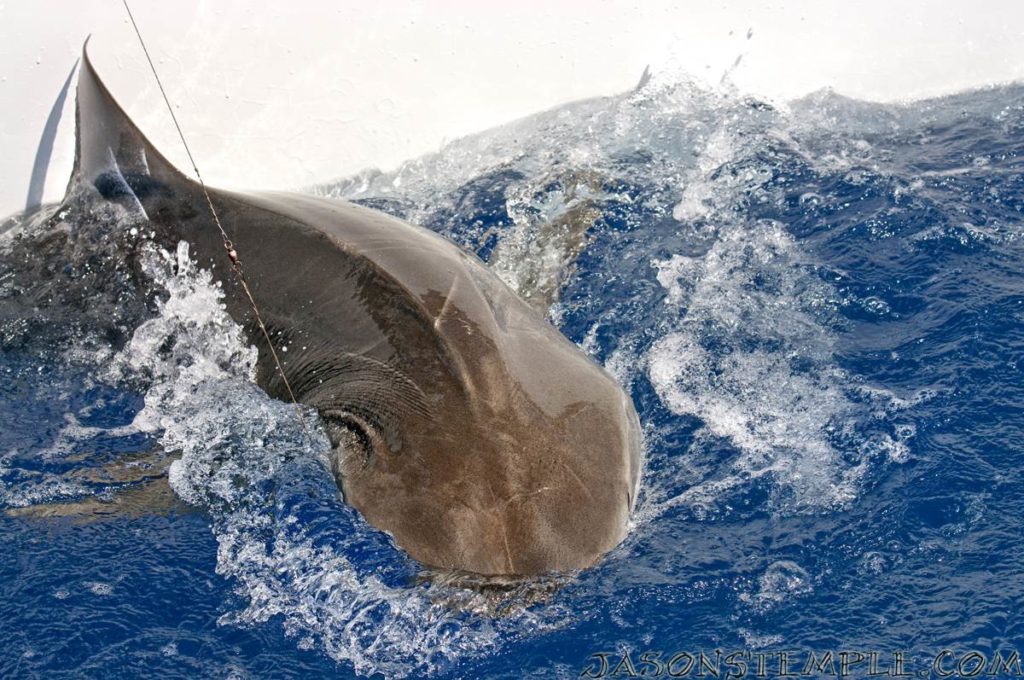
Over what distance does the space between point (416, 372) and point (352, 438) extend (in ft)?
1.63

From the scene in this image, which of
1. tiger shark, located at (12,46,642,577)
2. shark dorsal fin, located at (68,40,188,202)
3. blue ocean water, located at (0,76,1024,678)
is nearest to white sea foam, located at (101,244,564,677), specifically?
blue ocean water, located at (0,76,1024,678)

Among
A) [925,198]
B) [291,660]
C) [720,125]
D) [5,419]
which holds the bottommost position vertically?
[291,660]

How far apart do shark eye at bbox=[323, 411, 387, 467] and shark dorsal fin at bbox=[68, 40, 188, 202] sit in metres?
1.88

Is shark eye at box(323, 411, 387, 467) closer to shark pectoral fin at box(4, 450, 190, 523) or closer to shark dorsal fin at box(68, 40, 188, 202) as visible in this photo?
shark pectoral fin at box(4, 450, 190, 523)

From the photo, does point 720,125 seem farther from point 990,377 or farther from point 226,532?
point 226,532

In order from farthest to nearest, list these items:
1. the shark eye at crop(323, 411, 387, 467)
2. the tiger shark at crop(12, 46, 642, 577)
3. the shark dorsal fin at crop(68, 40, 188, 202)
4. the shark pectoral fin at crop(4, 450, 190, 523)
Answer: the shark dorsal fin at crop(68, 40, 188, 202), the shark pectoral fin at crop(4, 450, 190, 523), the shark eye at crop(323, 411, 387, 467), the tiger shark at crop(12, 46, 642, 577)

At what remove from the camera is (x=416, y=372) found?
15.8ft

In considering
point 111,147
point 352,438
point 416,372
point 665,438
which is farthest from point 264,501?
point 111,147

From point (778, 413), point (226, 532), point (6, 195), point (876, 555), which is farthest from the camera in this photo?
point (6, 195)

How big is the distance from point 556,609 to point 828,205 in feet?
13.7

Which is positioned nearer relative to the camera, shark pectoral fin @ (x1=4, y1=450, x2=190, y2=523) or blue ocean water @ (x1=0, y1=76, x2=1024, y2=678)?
blue ocean water @ (x1=0, y1=76, x2=1024, y2=678)

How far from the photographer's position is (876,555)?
4.86 metres

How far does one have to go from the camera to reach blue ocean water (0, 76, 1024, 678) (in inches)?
181

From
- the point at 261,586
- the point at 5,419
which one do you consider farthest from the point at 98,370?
the point at 261,586
